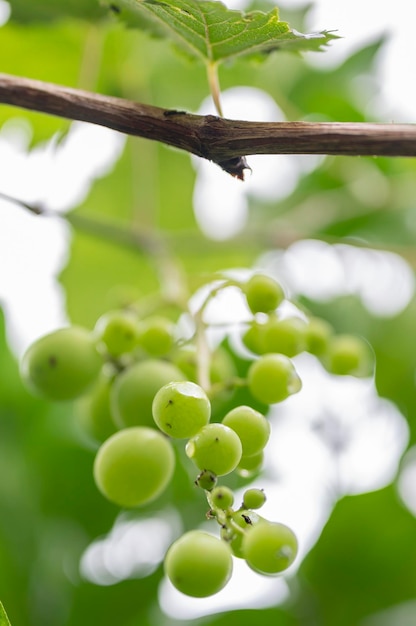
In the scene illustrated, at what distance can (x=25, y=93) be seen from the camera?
67 centimetres

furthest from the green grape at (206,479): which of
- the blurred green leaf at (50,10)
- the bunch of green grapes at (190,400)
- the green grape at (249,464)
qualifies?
the blurred green leaf at (50,10)

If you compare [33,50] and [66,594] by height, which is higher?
[33,50]

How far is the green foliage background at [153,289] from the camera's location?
4.60 feet

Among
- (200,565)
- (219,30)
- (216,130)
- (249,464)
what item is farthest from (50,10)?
(200,565)

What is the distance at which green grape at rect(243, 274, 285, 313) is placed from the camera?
910 mm

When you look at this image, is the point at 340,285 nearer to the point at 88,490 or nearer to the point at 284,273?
the point at 284,273

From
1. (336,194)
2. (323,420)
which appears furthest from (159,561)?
(336,194)

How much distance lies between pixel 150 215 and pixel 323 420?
1.95 ft

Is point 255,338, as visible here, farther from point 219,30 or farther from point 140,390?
point 219,30

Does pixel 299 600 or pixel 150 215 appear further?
pixel 150 215

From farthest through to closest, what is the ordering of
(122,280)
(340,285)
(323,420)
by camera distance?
1. (122,280)
2. (340,285)
3. (323,420)

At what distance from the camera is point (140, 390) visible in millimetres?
864

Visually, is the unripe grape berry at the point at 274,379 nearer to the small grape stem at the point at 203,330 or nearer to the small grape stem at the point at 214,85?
the small grape stem at the point at 203,330

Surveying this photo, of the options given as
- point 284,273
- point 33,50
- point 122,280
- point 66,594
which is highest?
point 33,50
